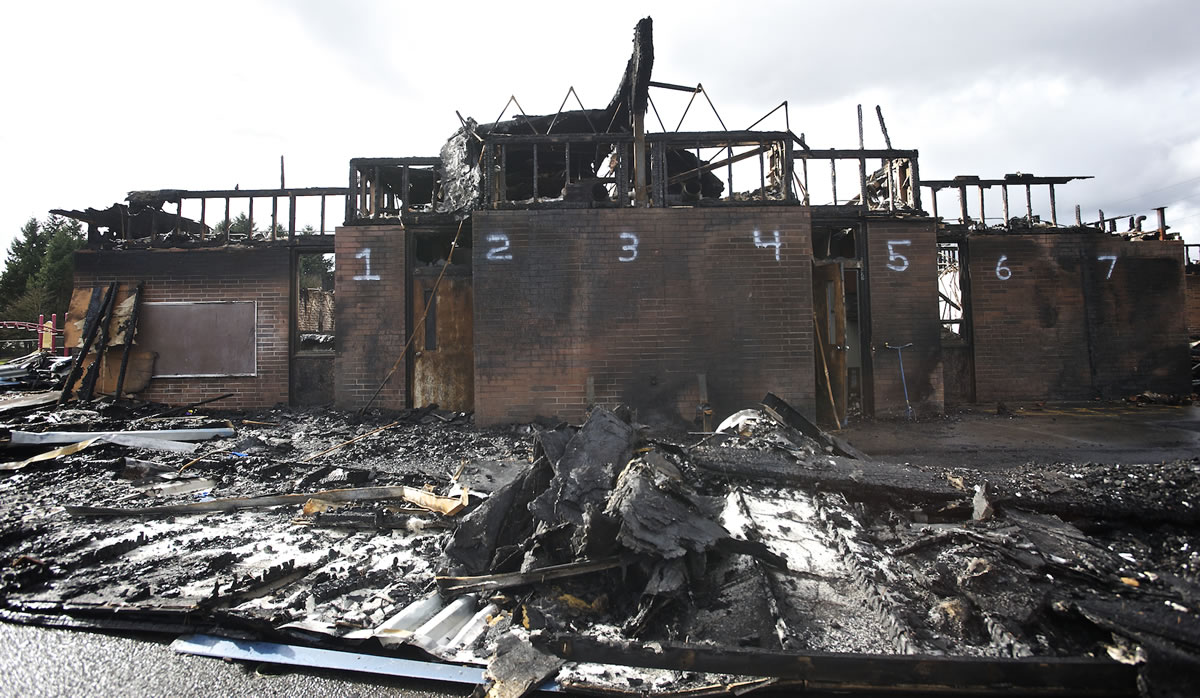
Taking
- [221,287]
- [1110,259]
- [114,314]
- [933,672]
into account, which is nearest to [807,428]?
[933,672]

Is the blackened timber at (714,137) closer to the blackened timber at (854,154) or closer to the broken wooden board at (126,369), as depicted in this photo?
the blackened timber at (854,154)

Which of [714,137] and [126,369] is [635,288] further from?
[126,369]

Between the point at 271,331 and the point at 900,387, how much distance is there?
423 inches

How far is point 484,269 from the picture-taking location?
275 inches

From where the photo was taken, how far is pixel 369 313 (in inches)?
306

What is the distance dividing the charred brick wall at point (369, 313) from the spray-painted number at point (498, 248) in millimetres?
1757

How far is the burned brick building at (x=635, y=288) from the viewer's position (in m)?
6.99

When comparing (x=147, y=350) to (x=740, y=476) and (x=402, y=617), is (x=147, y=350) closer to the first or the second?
(x=402, y=617)

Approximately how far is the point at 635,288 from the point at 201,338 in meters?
7.83

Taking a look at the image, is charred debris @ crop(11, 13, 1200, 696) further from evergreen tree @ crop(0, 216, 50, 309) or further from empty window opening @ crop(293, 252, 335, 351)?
evergreen tree @ crop(0, 216, 50, 309)

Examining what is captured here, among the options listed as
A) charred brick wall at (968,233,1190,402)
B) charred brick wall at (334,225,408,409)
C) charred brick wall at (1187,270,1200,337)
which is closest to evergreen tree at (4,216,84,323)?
charred brick wall at (334,225,408,409)

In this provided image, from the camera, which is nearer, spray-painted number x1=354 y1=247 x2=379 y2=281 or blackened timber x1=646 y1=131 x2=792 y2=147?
blackened timber x1=646 y1=131 x2=792 y2=147

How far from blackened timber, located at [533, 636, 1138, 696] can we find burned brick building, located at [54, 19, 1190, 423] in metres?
4.83

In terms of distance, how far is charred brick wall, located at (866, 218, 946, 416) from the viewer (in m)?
8.05
